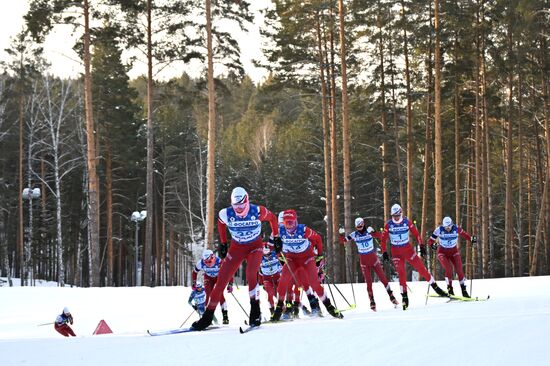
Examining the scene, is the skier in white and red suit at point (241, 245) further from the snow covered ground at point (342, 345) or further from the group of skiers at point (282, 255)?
the snow covered ground at point (342, 345)

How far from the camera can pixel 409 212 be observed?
95.9 feet

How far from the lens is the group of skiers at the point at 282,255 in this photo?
918 centimetres

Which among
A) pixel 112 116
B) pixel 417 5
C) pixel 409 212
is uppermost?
pixel 417 5

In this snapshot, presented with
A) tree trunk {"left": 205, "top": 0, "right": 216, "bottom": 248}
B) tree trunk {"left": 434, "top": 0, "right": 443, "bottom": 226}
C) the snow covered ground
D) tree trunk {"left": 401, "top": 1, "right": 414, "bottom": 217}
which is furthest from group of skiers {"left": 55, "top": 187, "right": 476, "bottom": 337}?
tree trunk {"left": 401, "top": 1, "right": 414, "bottom": 217}

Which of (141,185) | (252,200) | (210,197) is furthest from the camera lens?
(252,200)

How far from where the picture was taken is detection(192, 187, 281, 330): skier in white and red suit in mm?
9141

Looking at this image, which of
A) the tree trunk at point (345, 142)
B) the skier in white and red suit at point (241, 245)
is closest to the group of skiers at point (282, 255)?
the skier in white and red suit at point (241, 245)

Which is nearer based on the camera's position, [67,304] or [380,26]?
[67,304]

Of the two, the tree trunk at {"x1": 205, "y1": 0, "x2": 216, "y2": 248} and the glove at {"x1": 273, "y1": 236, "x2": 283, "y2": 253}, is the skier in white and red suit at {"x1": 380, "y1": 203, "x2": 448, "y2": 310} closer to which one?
the glove at {"x1": 273, "y1": 236, "x2": 283, "y2": 253}

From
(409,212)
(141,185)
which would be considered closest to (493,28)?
(409,212)

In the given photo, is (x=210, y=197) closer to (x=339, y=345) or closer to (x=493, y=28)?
(x=339, y=345)

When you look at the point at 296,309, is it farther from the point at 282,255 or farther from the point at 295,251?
the point at 282,255

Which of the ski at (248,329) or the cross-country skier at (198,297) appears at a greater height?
the ski at (248,329)

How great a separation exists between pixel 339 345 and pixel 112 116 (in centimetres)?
3279
